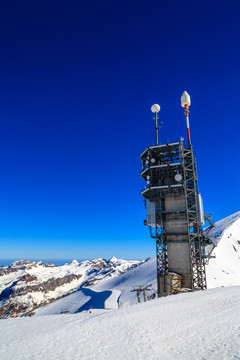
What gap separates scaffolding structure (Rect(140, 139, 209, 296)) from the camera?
116ft

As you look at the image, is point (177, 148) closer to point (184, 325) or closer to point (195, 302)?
point (195, 302)

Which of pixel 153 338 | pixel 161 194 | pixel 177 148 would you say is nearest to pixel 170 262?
pixel 161 194

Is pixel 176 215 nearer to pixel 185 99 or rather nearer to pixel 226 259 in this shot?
pixel 185 99

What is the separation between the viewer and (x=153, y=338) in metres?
10.8

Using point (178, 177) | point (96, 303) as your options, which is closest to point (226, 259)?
point (96, 303)

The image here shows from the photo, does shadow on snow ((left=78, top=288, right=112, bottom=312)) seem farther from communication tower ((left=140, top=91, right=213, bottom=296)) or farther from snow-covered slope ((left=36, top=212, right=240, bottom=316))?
communication tower ((left=140, top=91, right=213, bottom=296))

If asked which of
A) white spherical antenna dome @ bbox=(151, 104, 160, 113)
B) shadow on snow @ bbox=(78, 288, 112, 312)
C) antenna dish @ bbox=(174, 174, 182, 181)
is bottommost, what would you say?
shadow on snow @ bbox=(78, 288, 112, 312)

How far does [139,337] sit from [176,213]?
27137 millimetres

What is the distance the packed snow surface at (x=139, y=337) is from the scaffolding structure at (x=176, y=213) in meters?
20.3

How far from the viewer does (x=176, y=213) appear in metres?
36.8

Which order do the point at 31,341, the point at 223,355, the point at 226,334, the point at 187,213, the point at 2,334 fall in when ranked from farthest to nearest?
the point at 187,213
the point at 2,334
the point at 31,341
the point at 226,334
the point at 223,355

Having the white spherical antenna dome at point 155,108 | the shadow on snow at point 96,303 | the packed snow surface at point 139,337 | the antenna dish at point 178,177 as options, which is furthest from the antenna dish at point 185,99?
the shadow on snow at point 96,303

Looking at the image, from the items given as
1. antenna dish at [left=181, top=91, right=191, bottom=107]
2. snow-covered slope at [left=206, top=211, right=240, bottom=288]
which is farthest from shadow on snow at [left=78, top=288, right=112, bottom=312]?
antenna dish at [left=181, top=91, right=191, bottom=107]

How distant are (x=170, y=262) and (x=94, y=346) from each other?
27.9m
